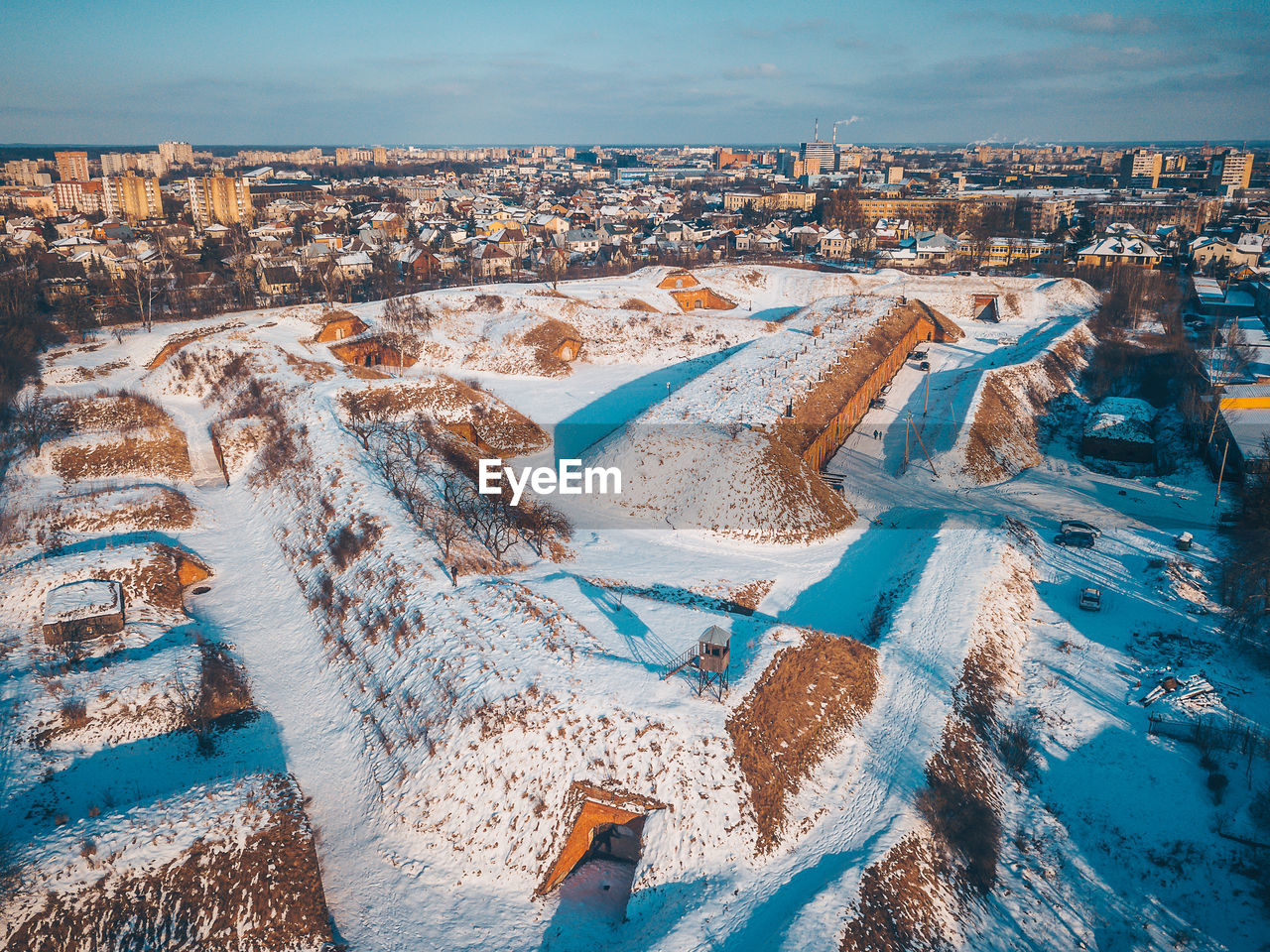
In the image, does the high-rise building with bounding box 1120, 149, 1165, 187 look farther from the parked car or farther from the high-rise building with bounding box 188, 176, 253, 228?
the high-rise building with bounding box 188, 176, 253, 228

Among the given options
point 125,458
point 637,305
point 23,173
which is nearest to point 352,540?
point 125,458

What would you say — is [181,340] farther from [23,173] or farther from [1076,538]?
[23,173]

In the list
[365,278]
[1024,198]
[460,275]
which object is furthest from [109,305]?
[1024,198]

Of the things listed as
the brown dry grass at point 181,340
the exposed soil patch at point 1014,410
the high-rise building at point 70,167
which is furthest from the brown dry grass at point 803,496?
the high-rise building at point 70,167

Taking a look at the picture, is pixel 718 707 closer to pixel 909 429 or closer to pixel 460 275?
pixel 909 429

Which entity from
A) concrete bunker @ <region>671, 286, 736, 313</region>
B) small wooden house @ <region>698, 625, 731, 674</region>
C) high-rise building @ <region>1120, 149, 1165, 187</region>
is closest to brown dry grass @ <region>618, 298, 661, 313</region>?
concrete bunker @ <region>671, 286, 736, 313</region>

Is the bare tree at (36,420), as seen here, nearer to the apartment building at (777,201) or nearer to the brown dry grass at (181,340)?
the brown dry grass at (181,340)
